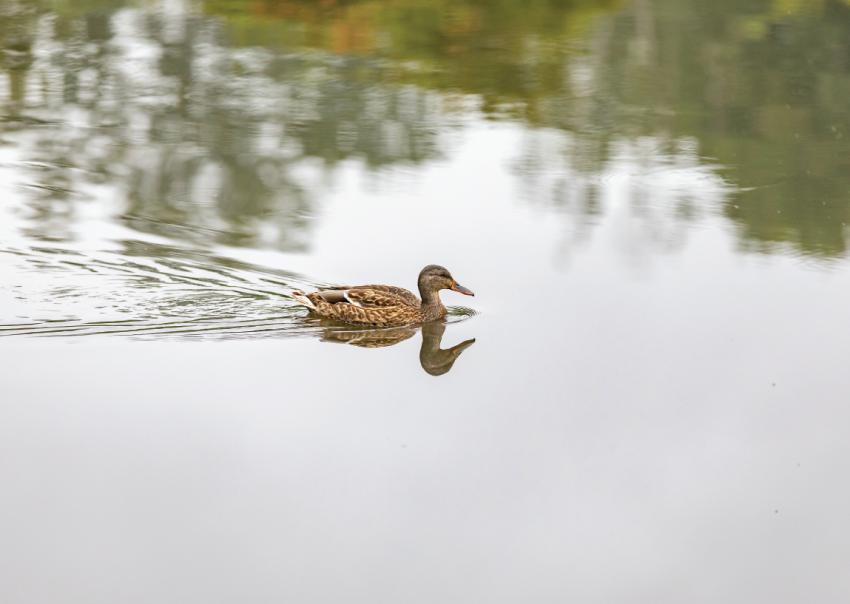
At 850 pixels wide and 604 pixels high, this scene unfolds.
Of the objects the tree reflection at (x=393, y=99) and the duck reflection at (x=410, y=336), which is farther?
the tree reflection at (x=393, y=99)

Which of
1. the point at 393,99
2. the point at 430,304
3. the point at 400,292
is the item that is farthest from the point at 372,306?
the point at 393,99

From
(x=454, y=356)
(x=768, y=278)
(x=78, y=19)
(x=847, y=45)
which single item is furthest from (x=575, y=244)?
(x=78, y=19)

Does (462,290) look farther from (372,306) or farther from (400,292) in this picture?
(372,306)

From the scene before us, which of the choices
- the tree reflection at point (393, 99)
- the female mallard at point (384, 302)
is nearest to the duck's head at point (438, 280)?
the female mallard at point (384, 302)

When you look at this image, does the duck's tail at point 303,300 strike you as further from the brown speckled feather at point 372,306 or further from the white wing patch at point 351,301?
the white wing patch at point 351,301

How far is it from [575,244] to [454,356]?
2393mm

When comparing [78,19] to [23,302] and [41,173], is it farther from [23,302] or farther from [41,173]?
[23,302]

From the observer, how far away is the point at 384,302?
9.30 m

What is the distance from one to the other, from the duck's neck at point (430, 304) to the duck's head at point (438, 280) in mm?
23

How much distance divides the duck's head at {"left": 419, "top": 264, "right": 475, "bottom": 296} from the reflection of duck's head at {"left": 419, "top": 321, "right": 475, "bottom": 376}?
24 cm

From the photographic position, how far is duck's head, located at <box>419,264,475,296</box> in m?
9.37

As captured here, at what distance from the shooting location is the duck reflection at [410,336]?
28.3 ft

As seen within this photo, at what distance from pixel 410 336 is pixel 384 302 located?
0.26 m

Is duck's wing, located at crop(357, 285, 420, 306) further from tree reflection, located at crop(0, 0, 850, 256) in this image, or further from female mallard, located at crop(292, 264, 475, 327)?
tree reflection, located at crop(0, 0, 850, 256)
